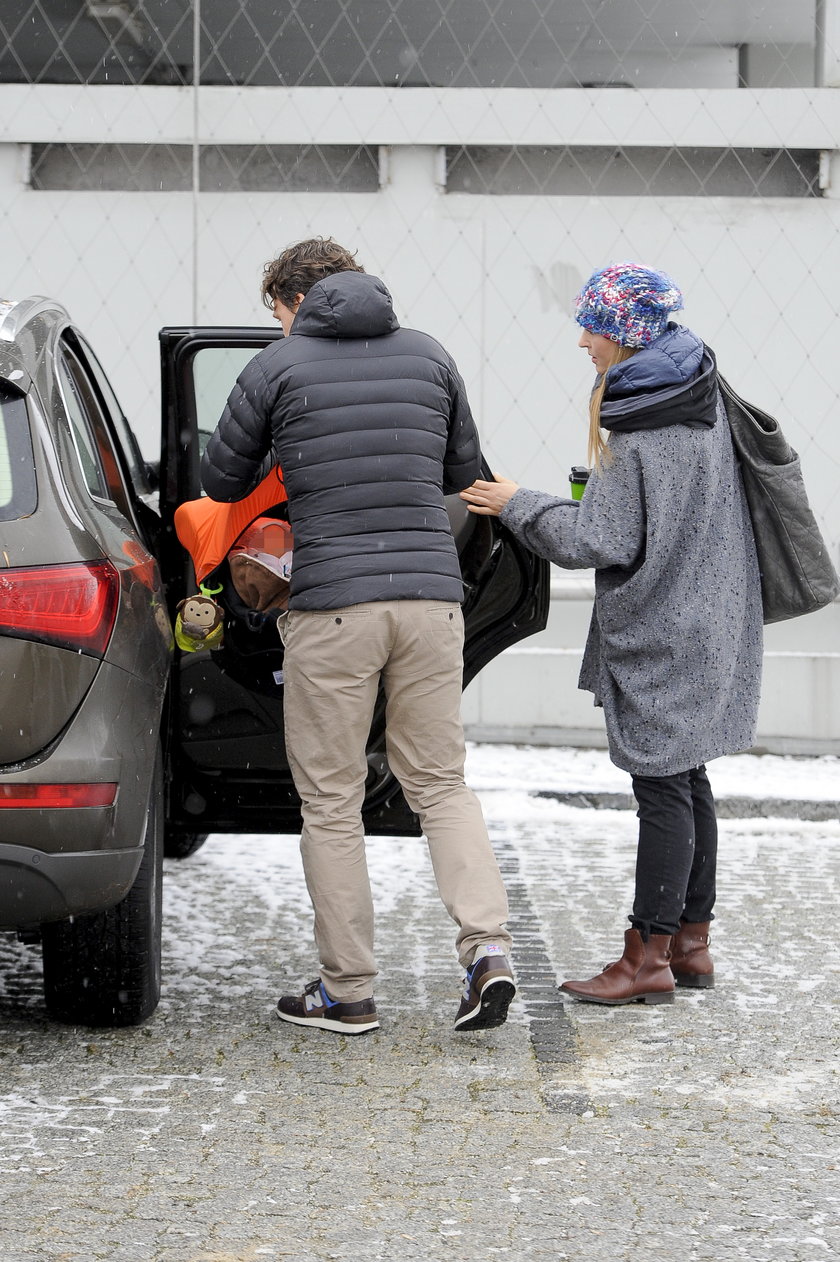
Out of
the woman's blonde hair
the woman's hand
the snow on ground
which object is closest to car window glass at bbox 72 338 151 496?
the woman's hand

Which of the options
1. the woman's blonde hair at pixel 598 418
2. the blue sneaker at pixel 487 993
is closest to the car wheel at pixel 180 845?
the blue sneaker at pixel 487 993

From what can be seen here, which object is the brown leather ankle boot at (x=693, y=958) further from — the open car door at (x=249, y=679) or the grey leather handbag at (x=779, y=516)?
the grey leather handbag at (x=779, y=516)

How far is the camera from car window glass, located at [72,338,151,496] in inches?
173

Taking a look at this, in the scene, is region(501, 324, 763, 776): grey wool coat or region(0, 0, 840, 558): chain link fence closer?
region(501, 324, 763, 776): grey wool coat

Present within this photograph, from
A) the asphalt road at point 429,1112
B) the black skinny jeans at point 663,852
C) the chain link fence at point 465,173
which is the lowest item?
the asphalt road at point 429,1112

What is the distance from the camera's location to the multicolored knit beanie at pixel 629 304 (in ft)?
13.0

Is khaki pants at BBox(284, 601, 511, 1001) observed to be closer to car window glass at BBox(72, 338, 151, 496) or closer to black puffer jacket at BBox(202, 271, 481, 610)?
black puffer jacket at BBox(202, 271, 481, 610)

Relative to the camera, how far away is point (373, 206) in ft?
27.5

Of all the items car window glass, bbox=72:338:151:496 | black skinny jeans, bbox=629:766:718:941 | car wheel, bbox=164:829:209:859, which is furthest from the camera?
car wheel, bbox=164:829:209:859

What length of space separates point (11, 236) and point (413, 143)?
7.18ft

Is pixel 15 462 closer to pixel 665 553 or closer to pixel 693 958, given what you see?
pixel 665 553

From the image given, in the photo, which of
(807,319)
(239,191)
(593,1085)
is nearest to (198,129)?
(239,191)

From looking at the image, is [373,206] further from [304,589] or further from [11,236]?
[304,589]

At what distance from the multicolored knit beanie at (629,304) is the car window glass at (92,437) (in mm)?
1271
